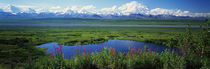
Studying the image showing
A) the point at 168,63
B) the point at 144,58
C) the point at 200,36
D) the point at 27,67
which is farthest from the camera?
the point at 200,36

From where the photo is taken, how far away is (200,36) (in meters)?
11.4

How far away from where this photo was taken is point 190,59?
10375 mm

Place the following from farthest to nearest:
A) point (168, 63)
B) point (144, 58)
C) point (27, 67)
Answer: point (144, 58)
point (168, 63)
point (27, 67)

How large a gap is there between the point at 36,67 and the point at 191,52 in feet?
37.9

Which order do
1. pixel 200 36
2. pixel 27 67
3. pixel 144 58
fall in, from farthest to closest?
1. pixel 200 36
2. pixel 144 58
3. pixel 27 67

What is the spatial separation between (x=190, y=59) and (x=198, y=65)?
0.65m

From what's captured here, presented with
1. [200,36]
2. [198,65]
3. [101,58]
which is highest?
[200,36]

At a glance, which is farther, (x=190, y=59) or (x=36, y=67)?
(x=190, y=59)

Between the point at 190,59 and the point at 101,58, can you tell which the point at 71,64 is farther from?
the point at 190,59

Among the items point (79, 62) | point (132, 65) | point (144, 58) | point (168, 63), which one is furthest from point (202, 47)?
point (79, 62)

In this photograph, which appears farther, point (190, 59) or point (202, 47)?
point (202, 47)

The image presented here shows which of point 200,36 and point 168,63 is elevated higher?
point 200,36

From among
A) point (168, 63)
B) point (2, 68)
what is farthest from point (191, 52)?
point (2, 68)

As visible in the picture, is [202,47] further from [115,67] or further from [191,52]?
[115,67]
